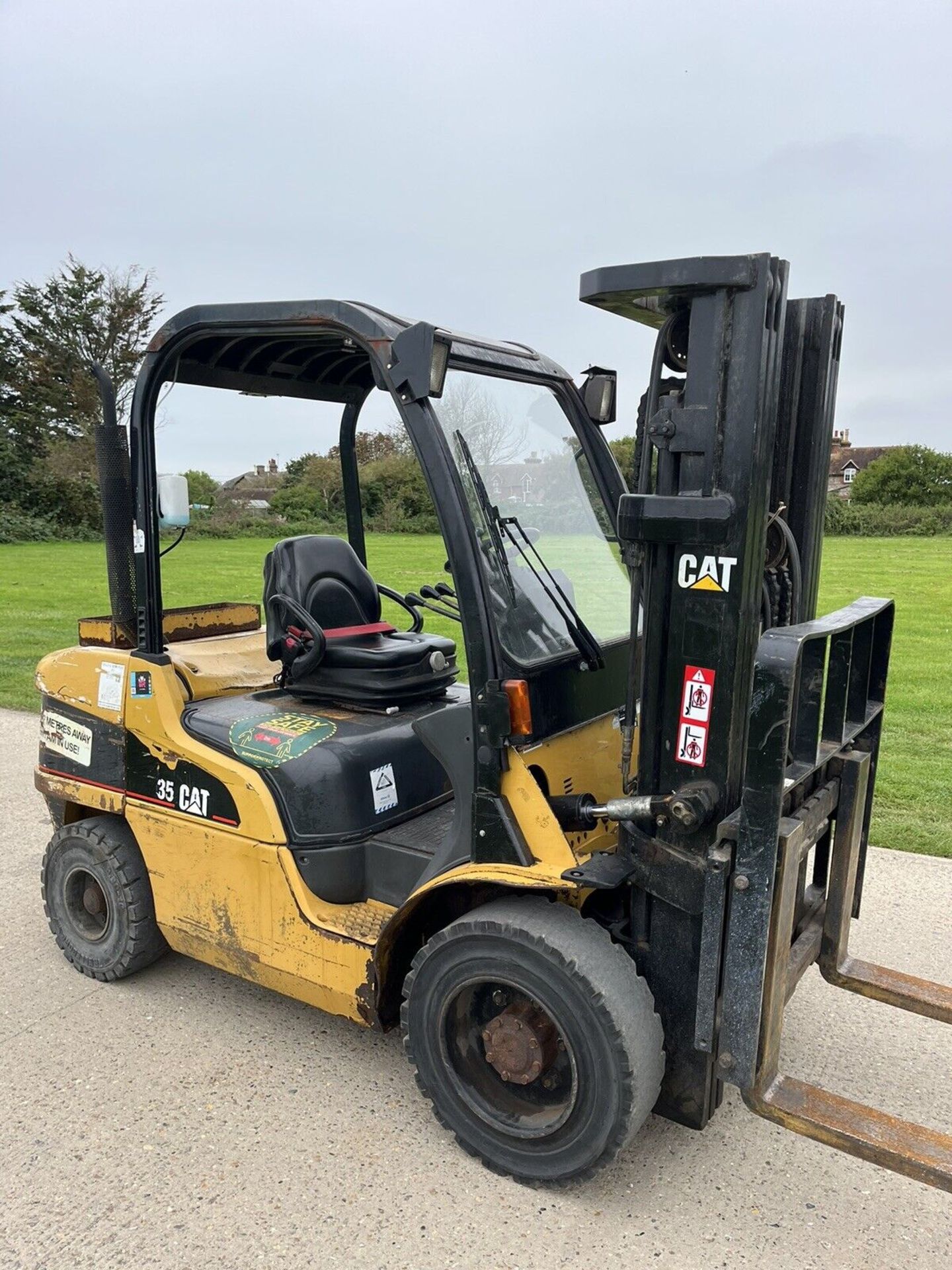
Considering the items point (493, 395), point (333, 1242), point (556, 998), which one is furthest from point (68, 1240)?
point (493, 395)

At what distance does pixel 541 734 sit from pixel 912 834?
3995 mm

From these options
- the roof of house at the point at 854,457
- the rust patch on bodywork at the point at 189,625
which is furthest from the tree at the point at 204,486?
the roof of house at the point at 854,457

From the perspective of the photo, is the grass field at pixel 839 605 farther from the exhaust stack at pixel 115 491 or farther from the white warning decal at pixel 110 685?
the white warning decal at pixel 110 685

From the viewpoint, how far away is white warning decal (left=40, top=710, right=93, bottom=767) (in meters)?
4.14

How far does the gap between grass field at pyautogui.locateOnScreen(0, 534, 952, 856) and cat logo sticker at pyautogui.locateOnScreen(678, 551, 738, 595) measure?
0.82 metres

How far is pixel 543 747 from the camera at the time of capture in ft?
10.6

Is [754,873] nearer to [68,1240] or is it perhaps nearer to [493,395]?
[493,395]

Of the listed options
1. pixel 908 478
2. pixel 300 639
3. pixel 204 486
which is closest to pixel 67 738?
pixel 300 639

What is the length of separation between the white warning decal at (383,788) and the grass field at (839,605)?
2.44 feet

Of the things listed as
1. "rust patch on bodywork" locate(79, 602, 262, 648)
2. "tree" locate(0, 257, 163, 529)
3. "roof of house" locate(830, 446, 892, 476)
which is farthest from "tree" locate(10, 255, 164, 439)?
"roof of house" locate(830, 446, 892, 476)

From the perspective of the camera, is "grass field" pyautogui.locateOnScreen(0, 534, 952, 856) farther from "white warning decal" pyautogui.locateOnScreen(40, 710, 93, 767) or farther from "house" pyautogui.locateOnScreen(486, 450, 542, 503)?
"white warning decal" pyautogui.locateOnScreen(40, 710, 93, 767)

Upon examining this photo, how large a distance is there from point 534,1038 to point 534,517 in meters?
1.69

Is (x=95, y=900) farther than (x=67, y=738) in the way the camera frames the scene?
Yes

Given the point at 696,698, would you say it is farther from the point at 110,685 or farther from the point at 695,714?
the point at 110,685
